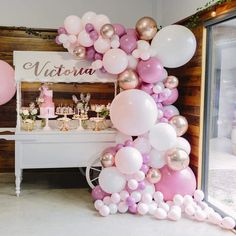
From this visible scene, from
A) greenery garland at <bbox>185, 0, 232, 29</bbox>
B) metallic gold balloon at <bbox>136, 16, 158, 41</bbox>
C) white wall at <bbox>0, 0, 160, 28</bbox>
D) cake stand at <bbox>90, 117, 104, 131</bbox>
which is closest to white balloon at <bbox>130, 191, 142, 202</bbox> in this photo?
cake stand at <bbox>90, 117, 104, 131</bbox>

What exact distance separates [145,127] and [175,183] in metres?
0.73

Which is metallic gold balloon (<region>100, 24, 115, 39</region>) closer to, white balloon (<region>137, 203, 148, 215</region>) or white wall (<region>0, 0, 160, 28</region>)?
white wall (<region>0, 0, 160, 28</region>)

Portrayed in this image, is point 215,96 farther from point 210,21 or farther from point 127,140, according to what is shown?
point 127,140

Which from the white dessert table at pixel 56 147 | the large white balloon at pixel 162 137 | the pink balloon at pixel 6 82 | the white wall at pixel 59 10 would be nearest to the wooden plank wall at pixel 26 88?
the white wall at pixel 59 10

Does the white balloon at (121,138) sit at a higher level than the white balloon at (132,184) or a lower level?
higher

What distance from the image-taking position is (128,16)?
5.65m

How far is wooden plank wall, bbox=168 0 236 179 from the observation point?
426cm

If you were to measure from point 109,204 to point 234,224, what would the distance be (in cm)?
130

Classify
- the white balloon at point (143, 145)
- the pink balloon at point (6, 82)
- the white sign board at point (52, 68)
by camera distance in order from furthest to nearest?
1. the pink balloon at point (6, 82)
2. the white sign board at point (52, 68)
3. the white balloon at point (143, 145)

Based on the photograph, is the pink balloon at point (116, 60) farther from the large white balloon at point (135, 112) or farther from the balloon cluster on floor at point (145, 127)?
the large white balloon at point (135, 112)

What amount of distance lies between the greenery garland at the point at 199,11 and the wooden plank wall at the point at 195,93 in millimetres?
36

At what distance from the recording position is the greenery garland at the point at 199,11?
3.83m

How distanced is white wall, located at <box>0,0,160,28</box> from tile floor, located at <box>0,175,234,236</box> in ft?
8.13

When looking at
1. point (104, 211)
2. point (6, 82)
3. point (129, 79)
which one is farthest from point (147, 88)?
point (6, 82)
